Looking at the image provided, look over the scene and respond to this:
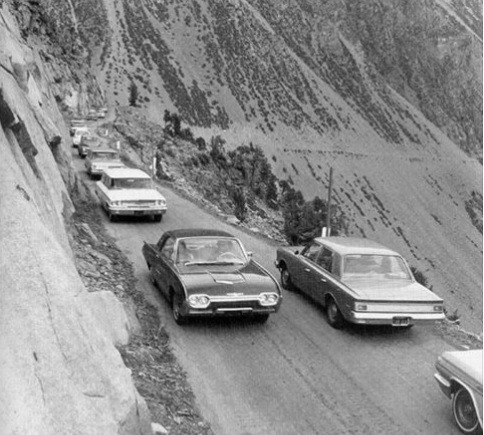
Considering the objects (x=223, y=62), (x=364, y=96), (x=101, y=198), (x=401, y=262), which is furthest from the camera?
(x=364, y=96)

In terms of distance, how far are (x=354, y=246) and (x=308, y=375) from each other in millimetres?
3059

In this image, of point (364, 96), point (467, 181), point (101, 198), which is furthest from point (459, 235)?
point (101, 198)

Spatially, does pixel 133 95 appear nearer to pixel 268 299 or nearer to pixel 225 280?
pixel 225 280

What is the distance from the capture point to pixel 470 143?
110812mm

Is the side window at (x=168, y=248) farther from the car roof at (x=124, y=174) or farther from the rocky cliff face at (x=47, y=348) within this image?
the car roof at (x=124, y=174)

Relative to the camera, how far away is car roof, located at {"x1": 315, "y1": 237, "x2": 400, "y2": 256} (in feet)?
32.1

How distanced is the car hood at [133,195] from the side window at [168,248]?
656 cm

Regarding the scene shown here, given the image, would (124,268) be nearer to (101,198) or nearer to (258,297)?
(258,297)

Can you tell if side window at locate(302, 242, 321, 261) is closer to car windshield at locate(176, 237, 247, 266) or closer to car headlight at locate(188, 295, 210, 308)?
car windshield at locate(176, 237, 247, 266)

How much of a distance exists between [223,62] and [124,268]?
83.2 metres

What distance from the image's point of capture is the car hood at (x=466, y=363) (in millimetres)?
6133

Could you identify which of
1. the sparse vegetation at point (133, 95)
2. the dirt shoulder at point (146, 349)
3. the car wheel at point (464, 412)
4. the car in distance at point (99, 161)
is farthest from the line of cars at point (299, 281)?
the sparse vegetation at point (133, 95)

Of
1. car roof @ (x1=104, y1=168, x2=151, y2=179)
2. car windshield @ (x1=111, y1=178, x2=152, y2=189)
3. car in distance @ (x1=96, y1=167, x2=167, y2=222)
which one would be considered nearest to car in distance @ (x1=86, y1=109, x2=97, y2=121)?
car roof @ (x1=104, y1=168, x2=151, y2=179)

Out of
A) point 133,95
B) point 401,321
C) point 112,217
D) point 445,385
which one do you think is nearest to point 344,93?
point 133,95
